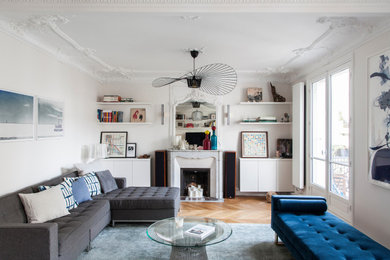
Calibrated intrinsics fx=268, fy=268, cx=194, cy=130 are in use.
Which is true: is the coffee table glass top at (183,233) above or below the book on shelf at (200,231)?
below

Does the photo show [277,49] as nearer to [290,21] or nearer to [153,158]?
[290,21]

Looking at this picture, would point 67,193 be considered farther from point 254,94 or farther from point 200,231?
point 254,94

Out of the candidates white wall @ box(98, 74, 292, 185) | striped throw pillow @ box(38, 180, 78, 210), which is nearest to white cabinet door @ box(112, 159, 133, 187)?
white wall @ box(98, 74, 292, 185)

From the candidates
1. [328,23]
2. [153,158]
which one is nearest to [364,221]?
[328,23]

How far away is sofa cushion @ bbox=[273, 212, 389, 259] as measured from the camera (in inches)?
82.9

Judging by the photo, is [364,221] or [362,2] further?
[364,221]

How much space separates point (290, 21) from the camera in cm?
291

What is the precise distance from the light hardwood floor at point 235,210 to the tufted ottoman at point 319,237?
110 cm

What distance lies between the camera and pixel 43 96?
3633mm

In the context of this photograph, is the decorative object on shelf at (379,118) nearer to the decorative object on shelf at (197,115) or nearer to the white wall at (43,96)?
the decorative object on shelf at (197,115)

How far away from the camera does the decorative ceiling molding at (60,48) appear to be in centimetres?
288

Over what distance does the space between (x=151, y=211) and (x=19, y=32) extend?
9.04 ft

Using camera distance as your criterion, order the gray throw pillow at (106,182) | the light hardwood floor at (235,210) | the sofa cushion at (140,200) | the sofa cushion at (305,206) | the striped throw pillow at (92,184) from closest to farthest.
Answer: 1. the sofa cushion at (305,206)
2. the sofa cushion at (140,200)
3. the striped throw pillow at (92,184)
4. the gray throw pillow at (106,182)
5. the light hardwood floor at (235,210)

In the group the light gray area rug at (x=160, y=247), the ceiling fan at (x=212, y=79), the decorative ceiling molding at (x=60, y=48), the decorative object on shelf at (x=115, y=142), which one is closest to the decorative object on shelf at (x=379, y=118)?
the light gray area rug at (x=160, y=247)
